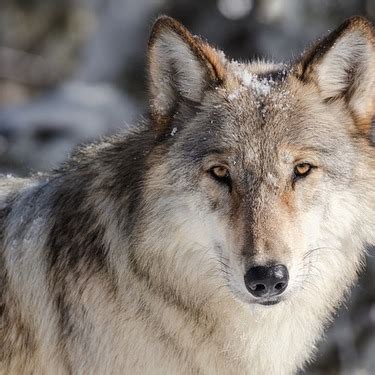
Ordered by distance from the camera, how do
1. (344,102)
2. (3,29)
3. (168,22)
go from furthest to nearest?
(3,29), (344,102), (168,22)

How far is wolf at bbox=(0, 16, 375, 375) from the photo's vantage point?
4.07 meters

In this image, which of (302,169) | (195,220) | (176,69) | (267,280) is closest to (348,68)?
(302,169)

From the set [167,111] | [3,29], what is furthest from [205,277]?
[3,29]

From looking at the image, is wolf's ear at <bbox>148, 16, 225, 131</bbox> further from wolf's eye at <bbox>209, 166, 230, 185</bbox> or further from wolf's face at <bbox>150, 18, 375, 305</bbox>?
wolf's eye at <bbox>209, 166, 230, 185</bbox>

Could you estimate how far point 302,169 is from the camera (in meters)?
4.04

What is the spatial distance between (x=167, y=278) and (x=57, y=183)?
2.59 ft

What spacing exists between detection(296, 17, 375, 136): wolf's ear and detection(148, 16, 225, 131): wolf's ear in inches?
17.3

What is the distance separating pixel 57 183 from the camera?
4.56 m

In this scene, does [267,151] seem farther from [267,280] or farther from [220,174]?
[267,280]

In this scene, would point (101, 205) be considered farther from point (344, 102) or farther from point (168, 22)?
point (344, 102)

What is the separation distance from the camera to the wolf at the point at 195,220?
13.3 ft

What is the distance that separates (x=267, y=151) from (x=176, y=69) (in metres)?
0.63

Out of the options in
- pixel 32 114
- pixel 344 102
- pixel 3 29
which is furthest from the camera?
pixel 3 29

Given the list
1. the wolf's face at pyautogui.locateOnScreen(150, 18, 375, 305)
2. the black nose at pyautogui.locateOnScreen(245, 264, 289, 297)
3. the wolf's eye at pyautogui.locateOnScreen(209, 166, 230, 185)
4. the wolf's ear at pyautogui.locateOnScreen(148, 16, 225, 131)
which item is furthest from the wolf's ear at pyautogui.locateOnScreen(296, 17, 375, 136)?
the black nose at pyautogui.locateOnScreen(245, 264, 289, 297)
